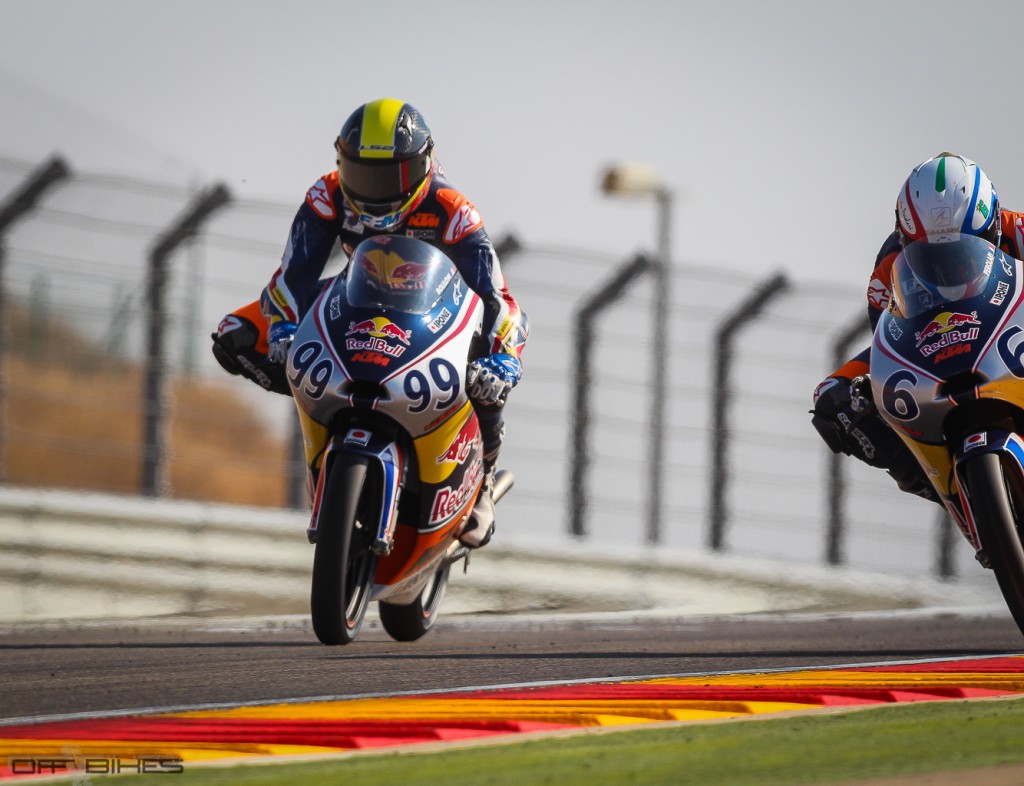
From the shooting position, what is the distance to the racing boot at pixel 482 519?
677 centimetres

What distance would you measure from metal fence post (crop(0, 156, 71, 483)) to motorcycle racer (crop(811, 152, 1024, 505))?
16.4 feet

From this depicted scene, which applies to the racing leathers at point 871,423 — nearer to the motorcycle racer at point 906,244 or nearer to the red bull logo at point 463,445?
the motorcycle racer at point 906,244

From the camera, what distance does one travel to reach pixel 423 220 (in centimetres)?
661

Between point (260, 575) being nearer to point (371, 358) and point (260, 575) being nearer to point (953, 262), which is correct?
point (371, 358)

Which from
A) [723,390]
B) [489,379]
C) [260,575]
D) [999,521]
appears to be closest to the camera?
[999,521]

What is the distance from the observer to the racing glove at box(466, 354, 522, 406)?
6227 millimetres

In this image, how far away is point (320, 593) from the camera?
5.64m

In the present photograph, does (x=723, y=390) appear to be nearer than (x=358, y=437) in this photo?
No

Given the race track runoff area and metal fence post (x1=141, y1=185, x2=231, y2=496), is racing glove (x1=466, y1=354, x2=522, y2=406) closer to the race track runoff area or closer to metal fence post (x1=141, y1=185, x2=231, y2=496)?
the race track runoff area

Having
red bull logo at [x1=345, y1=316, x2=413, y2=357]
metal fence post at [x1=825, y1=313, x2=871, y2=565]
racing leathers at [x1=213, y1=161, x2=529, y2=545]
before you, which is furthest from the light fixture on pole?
red bull logo at [x1=345, y1=316, x2=413, y2=357]

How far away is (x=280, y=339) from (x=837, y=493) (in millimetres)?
6400

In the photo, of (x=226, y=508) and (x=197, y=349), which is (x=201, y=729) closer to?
(x=226, y=508)

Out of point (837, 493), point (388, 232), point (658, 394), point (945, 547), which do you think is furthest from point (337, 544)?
point (945, 547)

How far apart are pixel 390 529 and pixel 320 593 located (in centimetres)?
33
